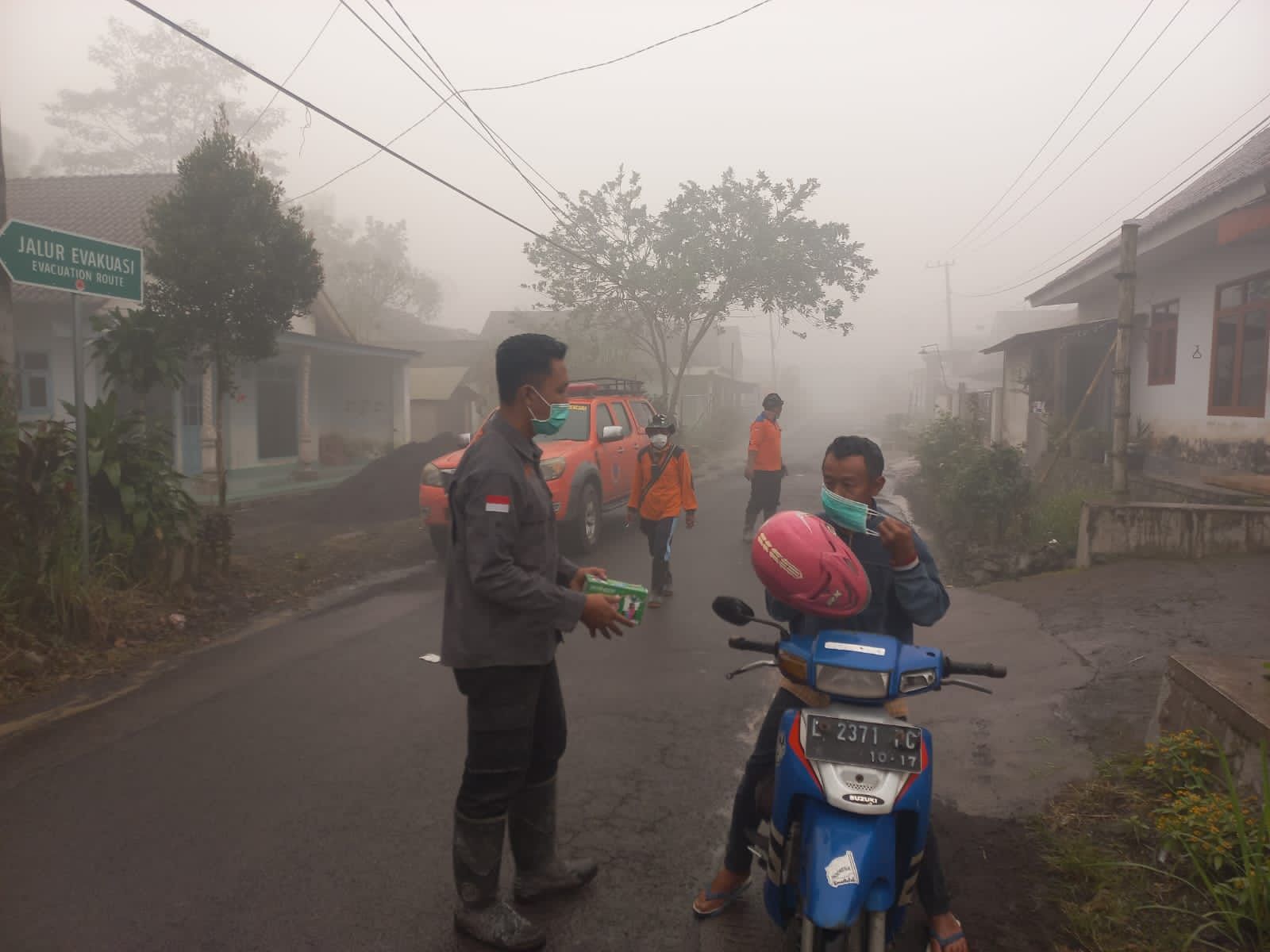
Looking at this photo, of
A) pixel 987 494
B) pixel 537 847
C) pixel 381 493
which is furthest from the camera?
pixel 381 493

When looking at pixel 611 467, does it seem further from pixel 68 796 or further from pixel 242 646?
pixel 68 796

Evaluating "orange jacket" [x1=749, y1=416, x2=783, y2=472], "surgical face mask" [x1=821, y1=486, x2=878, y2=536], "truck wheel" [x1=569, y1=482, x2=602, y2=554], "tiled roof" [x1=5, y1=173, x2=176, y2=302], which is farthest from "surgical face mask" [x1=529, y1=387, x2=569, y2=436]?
"tiled roof" [x1=5, y1=173, x2=176, y2=302]

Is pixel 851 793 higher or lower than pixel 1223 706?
higher

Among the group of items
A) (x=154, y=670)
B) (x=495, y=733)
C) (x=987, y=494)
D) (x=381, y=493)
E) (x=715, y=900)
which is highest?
(x=987, y=494)

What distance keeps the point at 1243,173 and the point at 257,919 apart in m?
10.3

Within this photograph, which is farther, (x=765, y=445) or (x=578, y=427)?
(x=578, y=427)

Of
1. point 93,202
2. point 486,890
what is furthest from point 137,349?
point 93,202

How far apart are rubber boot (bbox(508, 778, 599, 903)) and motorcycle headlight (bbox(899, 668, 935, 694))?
132 cm

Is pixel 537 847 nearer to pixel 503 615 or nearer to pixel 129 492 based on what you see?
pixel 503 615

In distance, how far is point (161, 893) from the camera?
3152 millimetres

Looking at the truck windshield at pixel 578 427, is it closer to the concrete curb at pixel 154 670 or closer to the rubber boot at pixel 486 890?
the concrete curb at pixel 154 670

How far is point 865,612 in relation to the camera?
9.15 ft

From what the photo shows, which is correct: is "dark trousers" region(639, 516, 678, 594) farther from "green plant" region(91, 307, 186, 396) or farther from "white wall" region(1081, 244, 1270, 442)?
"white wall" region(1081, 244, 1270, 442)

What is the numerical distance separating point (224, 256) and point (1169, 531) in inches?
398
